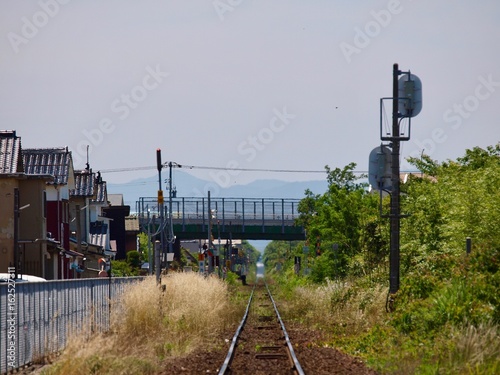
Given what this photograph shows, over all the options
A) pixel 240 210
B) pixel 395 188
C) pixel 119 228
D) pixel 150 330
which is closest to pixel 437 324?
pixel 395 188

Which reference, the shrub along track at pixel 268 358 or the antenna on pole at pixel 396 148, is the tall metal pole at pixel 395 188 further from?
the shrub along track at pixel 268 358

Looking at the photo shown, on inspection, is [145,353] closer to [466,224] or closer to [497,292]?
[497,292]

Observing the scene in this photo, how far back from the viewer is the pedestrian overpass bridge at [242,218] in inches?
3701

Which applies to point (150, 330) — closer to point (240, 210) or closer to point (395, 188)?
point (395, 188)

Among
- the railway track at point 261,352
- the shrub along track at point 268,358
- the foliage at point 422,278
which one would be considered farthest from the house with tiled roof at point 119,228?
the shrub along track at point 268,358

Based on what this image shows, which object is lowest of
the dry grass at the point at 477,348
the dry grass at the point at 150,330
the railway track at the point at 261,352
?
the railway track at the point at 261,352

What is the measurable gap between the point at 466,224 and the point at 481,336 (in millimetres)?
13828

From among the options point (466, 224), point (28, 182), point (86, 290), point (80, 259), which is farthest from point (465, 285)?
point (80, 259)

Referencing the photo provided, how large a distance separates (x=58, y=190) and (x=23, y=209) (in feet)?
21.4

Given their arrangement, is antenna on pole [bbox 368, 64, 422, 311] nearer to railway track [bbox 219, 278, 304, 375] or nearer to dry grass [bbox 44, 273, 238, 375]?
railway track [bbox 219, 278, 304, 375]

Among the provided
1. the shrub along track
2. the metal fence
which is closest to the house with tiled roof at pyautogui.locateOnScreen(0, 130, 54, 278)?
the shrub along track

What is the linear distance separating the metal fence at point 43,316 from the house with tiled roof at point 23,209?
53.8 feet

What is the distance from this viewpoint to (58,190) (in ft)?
157

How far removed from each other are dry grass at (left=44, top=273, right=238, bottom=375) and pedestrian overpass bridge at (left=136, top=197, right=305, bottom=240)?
62.4 m
